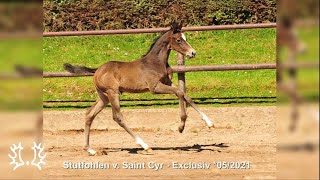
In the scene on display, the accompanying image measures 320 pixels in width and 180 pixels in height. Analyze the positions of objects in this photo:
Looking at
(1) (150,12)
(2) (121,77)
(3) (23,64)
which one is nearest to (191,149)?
(2) (121,77)

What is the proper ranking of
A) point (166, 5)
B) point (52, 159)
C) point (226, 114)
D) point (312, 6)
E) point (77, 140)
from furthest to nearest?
1. point (166, 5)
2. point (226, 114)
3. point (77, 140)
4. point (52, 159)
5. point (312, 6)

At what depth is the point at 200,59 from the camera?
8.28 meters

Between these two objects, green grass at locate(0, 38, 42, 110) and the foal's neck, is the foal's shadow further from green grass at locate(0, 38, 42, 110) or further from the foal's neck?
green grass at locate(0, 38, 42, 110)

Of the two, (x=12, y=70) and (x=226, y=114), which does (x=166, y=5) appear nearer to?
(x=226, y=114)

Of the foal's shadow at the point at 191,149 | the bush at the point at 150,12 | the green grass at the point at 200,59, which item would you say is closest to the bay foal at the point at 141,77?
the foal's shadow at the point at 191,149

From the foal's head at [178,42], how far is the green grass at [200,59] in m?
2.29

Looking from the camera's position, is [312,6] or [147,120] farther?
[147,120]

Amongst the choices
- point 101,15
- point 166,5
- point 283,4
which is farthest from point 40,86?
point 166,5

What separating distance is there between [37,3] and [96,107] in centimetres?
398

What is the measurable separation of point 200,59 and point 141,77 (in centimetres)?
342

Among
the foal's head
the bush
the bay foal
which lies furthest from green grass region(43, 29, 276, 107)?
the foal's head

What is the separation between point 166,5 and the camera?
386 inches

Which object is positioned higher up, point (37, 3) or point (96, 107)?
point (37, 3)

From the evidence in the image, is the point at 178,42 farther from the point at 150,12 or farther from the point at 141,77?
the point at 150,12
